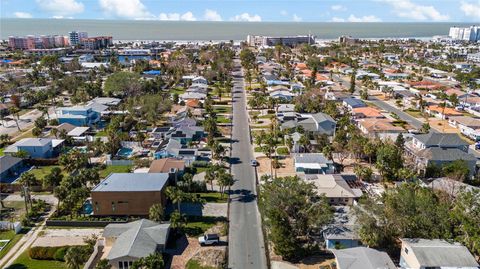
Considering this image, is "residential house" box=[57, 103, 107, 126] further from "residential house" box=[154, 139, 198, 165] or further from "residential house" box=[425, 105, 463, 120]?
"residential house" box=[425, 105, 463, 120]

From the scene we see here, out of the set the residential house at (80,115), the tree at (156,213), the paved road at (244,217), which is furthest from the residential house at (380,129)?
the residential house at (80,115)

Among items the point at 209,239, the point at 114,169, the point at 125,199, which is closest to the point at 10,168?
the point at 114,169

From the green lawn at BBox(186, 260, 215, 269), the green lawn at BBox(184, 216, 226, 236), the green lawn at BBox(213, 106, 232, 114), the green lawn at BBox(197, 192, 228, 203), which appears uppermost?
the green lawn at BBox(213, 106, 232, 114)

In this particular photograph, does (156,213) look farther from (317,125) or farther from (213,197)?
(317,125)

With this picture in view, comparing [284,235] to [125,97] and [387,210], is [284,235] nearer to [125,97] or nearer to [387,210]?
[387,210]

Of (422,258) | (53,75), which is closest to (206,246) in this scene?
(422,258)

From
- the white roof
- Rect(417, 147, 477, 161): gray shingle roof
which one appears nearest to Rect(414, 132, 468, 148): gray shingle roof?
Rect(417, 147, 477, 161): gray shingle roof

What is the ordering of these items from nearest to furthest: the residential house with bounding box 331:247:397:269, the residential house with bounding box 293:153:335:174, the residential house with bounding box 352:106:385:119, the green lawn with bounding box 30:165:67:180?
the residential house with bounding box 331:247:397:269 → the residential house with bounding box 293:153:335:174 → the green lawn with bounding box 30:165:67:180 → the residential house with bounding box 352:106:385:119
